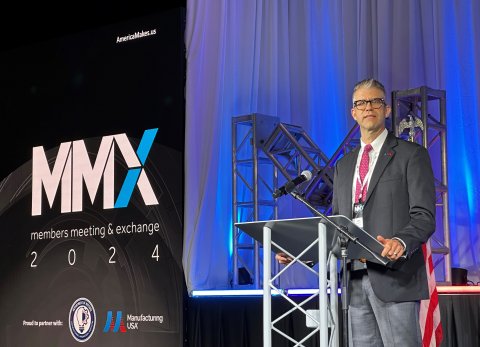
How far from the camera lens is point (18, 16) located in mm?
7492

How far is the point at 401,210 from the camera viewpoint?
2.73m

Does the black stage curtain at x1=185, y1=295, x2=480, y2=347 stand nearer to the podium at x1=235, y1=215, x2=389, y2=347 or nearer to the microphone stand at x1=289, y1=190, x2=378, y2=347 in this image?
the podium at x1=235, y1=215, x2=389, y2=347

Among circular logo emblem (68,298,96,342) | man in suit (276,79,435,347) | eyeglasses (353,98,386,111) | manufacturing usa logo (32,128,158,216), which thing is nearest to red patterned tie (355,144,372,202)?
man in suit (276,79,435,347)

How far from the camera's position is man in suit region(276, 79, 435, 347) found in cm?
264

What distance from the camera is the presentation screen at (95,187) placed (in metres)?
6.11

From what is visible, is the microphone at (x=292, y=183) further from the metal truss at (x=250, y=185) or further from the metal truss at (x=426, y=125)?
the metal truss at (x=250, y=185)

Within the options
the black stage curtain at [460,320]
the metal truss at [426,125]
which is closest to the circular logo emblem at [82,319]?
the metal truss at [426,125]

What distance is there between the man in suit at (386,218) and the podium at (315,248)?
0.21ft

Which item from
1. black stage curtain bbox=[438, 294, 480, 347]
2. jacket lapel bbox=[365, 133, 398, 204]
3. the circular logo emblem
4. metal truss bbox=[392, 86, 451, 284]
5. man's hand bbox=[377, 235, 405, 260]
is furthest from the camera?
the circular logo emblem

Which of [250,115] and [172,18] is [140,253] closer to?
[250,115]

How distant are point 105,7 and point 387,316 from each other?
500cm

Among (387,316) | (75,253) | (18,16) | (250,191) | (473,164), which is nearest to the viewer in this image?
(387,316)

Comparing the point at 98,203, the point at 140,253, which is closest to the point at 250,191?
the point at 140,253

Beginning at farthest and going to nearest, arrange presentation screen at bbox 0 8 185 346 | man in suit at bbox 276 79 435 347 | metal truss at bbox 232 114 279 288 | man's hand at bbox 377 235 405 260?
presentation screen at bbox 0 8 185 346
metal truss at bbox 232 114 279 288
man in suit at bbox 276 79 435 347
man's hand at bbox 377 235 405 260
